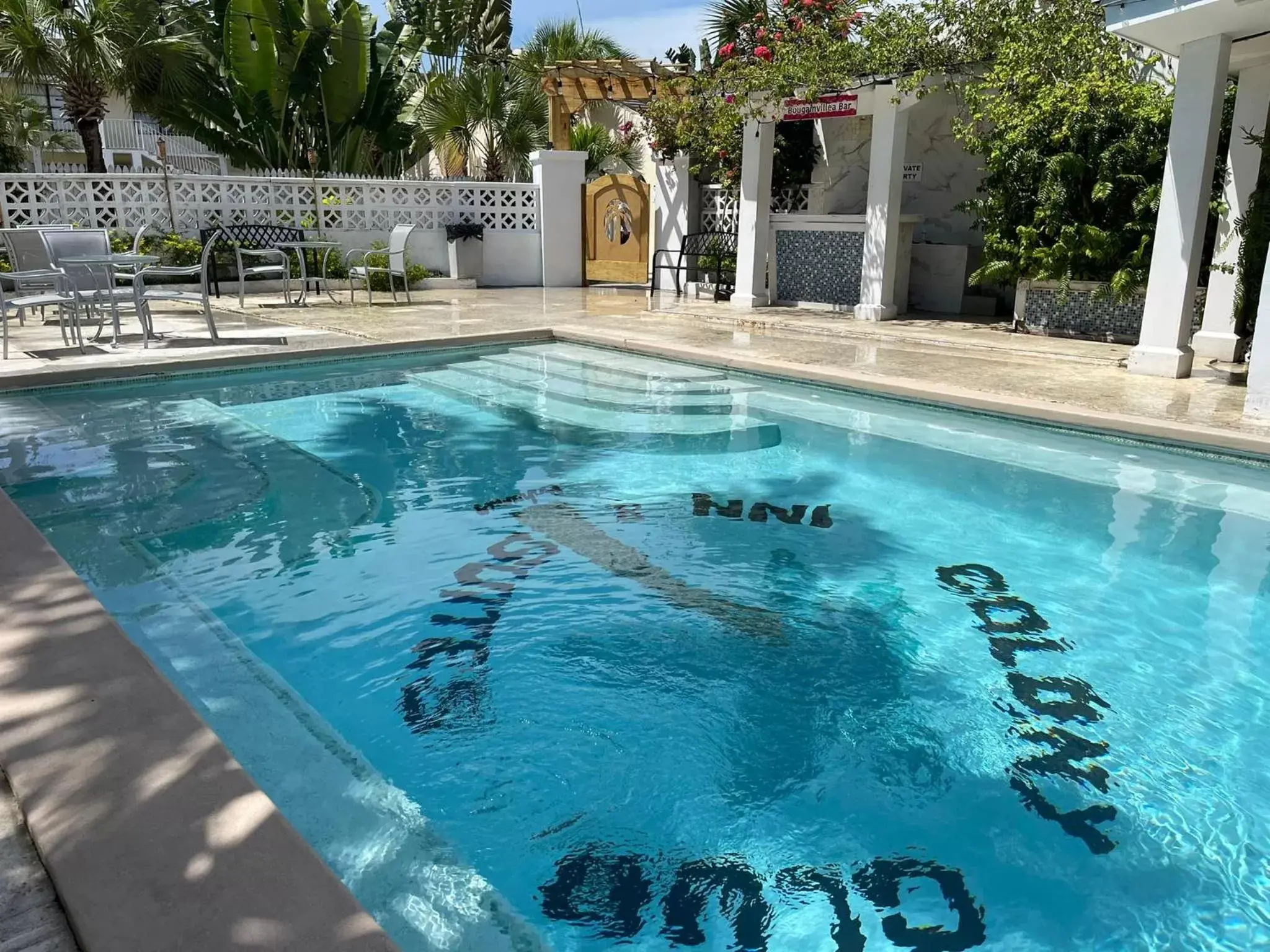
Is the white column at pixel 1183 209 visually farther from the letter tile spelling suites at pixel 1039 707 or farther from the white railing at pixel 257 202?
the white railing at pixel 257 202

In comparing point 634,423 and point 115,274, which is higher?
point 115,274

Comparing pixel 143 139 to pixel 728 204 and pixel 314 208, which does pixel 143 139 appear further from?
pixel 728 204

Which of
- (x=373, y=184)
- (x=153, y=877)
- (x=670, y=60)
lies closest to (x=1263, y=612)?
(x=153, y=877)

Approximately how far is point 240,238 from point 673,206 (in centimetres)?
675

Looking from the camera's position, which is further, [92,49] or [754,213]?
[92,49]

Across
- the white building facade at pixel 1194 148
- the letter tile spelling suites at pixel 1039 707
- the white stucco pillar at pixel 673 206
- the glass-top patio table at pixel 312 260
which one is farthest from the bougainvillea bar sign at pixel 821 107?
the letter tile spelling suites at pixel 1039 707

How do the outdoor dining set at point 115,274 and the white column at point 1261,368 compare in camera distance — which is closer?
the white column at point 1261,368

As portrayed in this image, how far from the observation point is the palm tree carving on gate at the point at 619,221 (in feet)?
55.3

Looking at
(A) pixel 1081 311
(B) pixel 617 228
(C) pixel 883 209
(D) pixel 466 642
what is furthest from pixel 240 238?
(D) pixel 466 642

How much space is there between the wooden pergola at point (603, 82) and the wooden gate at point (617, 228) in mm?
1344

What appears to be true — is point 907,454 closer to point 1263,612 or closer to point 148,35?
point 1263,612

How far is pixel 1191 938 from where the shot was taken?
2303mm

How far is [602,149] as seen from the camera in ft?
74.2

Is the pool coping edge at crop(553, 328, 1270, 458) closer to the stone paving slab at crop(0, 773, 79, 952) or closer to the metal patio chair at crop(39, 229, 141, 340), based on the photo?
the metal patio chair at crop(39, 229, 141, 340)
